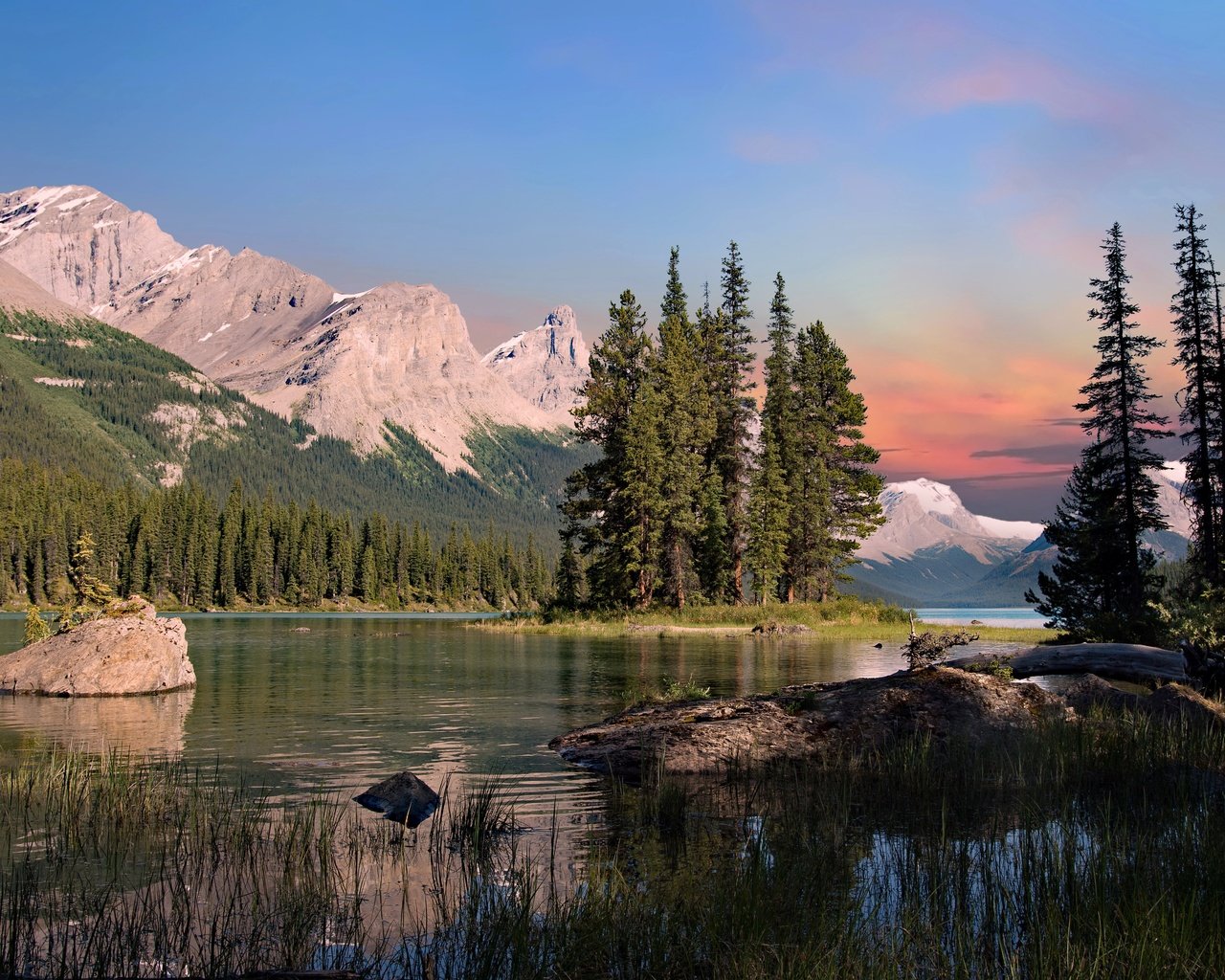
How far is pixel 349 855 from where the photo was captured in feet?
35.2

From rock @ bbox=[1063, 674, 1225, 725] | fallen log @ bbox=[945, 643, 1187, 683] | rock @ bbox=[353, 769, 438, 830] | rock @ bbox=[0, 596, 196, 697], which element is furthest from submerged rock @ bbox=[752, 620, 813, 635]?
rock @ bbox=[353, 769, 438, 830]

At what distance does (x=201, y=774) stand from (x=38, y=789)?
265 centimetres

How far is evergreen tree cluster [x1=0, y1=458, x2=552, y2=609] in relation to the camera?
153750 mm

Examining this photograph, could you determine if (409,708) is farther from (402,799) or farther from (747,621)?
(747,621)

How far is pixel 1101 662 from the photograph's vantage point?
2256 cm

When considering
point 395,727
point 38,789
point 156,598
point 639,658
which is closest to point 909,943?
point 38,789

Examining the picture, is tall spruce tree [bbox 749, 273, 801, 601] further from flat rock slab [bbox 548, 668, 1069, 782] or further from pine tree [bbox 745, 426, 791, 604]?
flat rock slab [bbox 548, 668, 1069, 782]

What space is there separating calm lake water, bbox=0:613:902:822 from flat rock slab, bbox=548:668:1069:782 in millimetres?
1211

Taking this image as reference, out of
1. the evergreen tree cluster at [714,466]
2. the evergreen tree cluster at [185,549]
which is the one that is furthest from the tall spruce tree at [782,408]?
the evergreen tree cluster at [185,549]

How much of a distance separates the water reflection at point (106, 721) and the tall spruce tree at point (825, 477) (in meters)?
57.7

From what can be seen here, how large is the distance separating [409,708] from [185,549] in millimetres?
158189

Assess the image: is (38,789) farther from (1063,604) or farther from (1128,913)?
(1063,604)

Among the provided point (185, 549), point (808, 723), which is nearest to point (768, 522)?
point (808, 723)

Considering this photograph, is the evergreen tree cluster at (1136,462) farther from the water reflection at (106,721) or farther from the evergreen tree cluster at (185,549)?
the evergreen tree cluster at (185,549)
